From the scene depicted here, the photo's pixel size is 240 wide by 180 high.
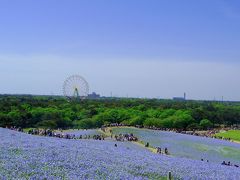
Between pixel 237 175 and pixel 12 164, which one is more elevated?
pixel 12 164

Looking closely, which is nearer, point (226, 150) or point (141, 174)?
point (141, 174)

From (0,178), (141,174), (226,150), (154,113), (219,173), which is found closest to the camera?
(0,178)

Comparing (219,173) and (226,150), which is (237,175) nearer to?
(219,173)

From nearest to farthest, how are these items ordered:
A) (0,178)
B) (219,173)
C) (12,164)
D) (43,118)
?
(0,178)
(12,164)
(219,173)
(43,118)

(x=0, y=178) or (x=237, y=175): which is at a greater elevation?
(x=0, y=178)

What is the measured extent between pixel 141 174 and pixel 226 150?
35.0m

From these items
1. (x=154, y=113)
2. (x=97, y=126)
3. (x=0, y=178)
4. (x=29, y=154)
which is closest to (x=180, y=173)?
(x=29, y=154)

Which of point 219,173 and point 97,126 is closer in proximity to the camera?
point 219,173

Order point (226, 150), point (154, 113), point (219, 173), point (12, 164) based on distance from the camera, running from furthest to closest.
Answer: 1. point (154, 113)
2. point (226, 150)
3. point (219, 173)
4. point (12, 164)

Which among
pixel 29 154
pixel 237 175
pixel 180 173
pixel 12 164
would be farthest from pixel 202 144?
pixel 12 164

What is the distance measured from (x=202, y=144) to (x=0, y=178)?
45621 millimetres

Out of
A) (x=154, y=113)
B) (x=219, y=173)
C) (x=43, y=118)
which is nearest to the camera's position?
(x=219, y=173)

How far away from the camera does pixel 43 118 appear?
91125mm

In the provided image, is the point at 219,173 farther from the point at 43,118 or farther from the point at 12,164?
the point at 43,118
